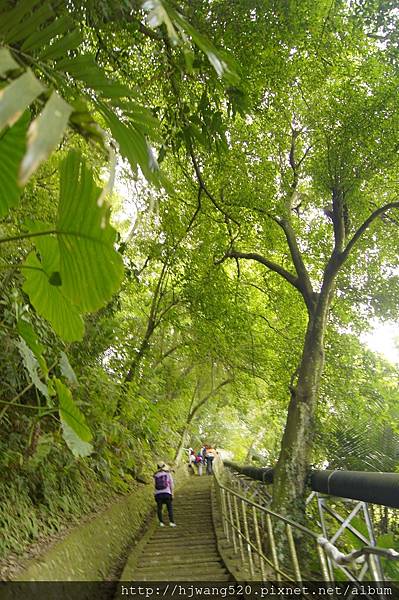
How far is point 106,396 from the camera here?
5.76m

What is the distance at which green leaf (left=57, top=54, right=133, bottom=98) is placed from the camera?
0.79m

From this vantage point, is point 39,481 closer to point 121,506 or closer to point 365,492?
point 121,506

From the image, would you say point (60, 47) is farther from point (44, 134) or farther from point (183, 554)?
point (183, 554)

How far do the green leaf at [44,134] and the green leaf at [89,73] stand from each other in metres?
0.41

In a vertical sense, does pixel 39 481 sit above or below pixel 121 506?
above

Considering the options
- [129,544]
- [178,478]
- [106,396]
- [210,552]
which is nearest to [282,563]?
Answer: [210,552]

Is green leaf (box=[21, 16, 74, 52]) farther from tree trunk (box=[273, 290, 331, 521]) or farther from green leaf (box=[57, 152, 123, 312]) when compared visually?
tree trunk (box=[273, 290, 331, 521])

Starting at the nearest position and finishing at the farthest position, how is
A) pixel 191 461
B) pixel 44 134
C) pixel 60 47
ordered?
pixel 44 134
pixel 60 47
pixel 191 461

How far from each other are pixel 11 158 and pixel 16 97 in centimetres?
49

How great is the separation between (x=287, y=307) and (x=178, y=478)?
8158 millimetres

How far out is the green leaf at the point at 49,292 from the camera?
116cm

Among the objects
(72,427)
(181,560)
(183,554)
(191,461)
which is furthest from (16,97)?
(191,461)

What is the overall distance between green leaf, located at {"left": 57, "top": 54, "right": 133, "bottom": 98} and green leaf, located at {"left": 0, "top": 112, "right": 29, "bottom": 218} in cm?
14

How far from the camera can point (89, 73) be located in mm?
803
